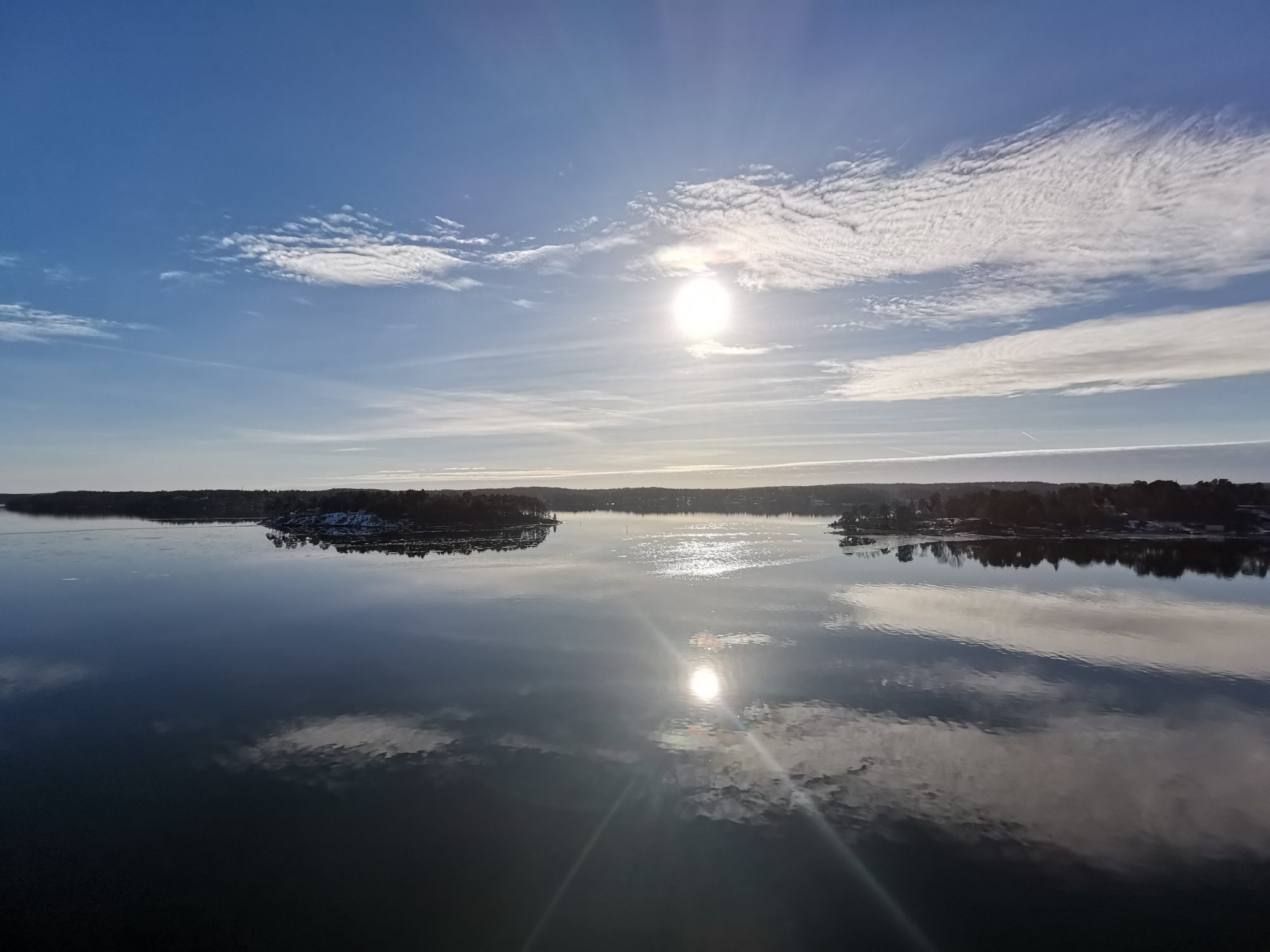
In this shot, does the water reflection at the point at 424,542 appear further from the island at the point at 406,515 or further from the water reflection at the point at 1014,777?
the water reflection at the point at 1014,777

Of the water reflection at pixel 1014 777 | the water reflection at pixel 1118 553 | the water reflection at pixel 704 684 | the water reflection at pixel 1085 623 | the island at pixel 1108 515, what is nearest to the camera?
the water reflection at pixel 1014 777

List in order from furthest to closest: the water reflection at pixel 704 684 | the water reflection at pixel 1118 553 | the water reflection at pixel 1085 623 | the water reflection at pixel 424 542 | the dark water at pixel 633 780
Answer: the water reflection at pixel 424 542, the water reflection at pixel 1118 553, the water reflection at pixel 1085 623, the water reflection at pixel 704 684, the dark water at pixel 633 780

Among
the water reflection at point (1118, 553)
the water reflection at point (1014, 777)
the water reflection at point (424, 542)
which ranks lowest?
the water reflection at point (1014, 777)

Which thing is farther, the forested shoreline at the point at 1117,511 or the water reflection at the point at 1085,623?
the forested shoreline at the point at 1117,511

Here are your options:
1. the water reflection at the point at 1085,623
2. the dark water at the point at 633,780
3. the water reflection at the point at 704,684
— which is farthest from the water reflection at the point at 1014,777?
the water reflection at the point at 1085,623

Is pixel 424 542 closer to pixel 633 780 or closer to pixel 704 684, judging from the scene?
pixel 704 684

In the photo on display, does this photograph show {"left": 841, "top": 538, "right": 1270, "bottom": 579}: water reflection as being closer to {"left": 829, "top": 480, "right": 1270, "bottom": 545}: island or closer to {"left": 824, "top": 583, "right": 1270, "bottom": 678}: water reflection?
{"left": 829, "top": 480, "right": 1270, "bottom": 545}: island
